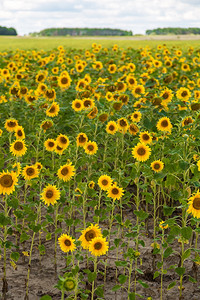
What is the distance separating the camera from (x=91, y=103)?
5.87 meters

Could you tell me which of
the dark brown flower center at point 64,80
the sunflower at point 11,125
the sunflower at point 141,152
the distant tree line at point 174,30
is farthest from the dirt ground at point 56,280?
the distant tree line at point 174,30

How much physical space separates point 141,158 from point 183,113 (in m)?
1.50

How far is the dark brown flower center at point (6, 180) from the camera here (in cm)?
351

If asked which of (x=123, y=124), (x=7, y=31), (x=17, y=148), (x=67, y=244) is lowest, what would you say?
(x=67, y=244)

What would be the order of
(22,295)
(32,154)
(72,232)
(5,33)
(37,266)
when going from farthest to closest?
(5,33)
(32,154)
(72,232)
(37,266)
(22,295)

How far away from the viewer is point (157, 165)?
4.40 metres

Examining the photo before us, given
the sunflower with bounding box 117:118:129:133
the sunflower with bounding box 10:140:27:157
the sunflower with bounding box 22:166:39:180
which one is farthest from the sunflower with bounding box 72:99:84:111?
the sunflower with bounding box 22:166:39:180

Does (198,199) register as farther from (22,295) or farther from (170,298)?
(22,295)

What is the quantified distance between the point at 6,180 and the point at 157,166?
1.67m

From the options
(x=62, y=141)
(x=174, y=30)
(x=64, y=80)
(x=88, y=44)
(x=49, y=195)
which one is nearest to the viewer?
(x=49, y=195)

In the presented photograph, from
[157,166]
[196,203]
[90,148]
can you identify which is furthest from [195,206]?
[90,148]

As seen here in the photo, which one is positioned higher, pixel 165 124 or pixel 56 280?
pixel 165 124

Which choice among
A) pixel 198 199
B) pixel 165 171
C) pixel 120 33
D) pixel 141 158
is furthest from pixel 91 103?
pixel 120 33

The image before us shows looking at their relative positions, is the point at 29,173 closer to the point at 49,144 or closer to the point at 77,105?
the point at 49,144
